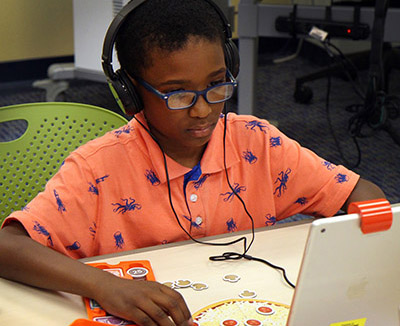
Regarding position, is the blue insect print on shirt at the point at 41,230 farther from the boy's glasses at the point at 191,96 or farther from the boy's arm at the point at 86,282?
the boy's glasses at the point at 191,96

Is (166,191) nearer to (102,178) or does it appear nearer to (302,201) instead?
(102,178)

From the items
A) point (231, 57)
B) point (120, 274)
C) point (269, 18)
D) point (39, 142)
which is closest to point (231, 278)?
point (120, 274)

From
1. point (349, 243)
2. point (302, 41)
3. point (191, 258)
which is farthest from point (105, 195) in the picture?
point (302, 41)

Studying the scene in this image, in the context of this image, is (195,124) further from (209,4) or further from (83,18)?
(83,18)

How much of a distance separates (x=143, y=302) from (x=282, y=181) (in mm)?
475

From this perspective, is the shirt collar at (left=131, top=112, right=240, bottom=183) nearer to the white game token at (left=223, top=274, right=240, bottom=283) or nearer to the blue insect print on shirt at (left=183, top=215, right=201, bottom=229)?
the blue insect print on shirt at (left=183, top=215, right=201, bottom=229)

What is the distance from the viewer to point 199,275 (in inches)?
39.9

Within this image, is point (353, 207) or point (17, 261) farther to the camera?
point (17, 261)

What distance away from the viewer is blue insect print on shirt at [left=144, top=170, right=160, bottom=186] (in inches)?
45.5

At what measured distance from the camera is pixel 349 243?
0.65 meters

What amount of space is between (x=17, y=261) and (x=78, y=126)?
0.50 m

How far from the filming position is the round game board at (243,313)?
0.89 metres

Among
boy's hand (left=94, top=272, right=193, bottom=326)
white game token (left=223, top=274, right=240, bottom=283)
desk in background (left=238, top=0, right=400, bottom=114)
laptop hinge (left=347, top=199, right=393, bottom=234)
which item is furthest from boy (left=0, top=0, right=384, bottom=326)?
desk in background (left=238, top=0, right=400, bottom=114)

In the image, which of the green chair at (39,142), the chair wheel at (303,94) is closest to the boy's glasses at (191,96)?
the green chair at (39,142)
